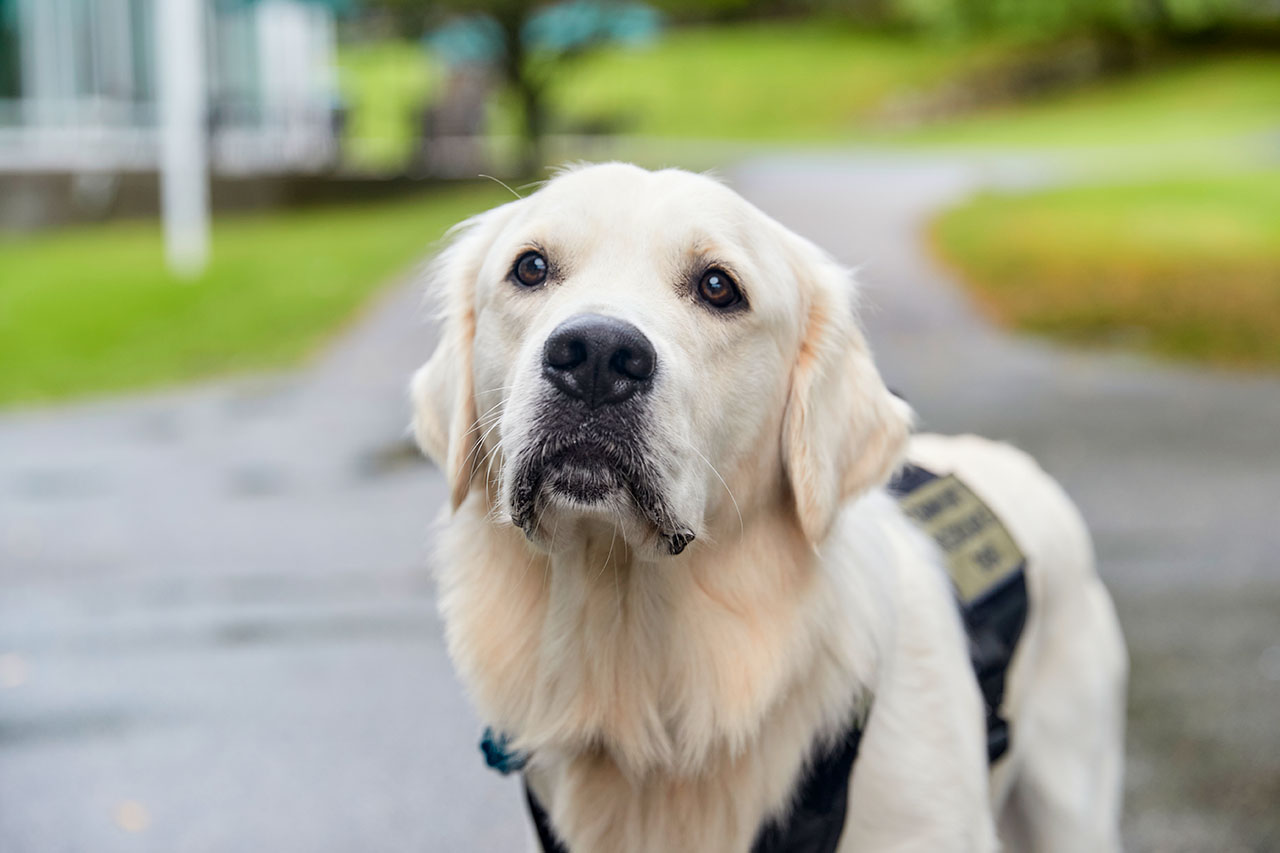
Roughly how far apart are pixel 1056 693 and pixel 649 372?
1582 mm

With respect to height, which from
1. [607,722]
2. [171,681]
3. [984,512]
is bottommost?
[171,681]

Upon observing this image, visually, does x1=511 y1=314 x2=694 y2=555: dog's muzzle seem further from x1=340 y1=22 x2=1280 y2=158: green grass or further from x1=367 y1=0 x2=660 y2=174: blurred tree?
x1=340 y1=22 x2=1280 y2=158: green grass

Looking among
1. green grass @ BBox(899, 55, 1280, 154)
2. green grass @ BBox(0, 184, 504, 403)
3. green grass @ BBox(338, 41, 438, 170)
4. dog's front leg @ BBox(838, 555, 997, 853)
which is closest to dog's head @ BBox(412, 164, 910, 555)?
dog's front leg @ BBox(838, 555, 997, 853)

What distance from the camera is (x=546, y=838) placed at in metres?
2.84

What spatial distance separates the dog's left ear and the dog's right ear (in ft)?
2.35

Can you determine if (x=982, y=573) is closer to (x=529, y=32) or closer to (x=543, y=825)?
(x=543, y=825)

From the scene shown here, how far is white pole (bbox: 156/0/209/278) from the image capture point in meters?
17.0

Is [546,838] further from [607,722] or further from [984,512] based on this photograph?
[984,512]

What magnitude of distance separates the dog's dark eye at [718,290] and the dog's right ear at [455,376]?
0.56 meters

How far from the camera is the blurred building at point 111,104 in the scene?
22.7m

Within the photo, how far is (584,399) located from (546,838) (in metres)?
1.04

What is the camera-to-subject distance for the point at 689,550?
9.11ft

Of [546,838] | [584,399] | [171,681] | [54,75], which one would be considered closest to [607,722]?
[546,838]

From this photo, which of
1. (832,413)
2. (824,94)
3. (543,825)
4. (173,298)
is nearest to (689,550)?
(832,413)
